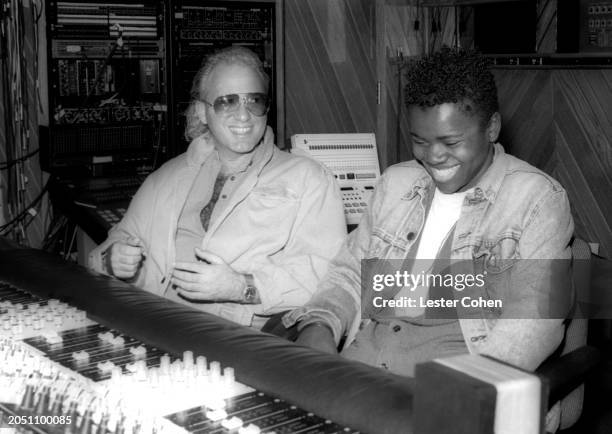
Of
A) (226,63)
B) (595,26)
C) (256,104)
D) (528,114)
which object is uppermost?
(595,26)

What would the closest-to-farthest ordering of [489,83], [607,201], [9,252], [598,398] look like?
[489,83]
[9,252]
[598,398]
[607,201]

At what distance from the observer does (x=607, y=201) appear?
445 centimetres

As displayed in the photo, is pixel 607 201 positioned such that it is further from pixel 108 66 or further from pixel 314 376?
pixel 314 376

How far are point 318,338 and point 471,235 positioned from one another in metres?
0.48

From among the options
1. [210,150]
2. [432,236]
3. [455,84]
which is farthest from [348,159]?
[455,84]

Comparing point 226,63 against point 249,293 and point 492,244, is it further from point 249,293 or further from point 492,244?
point 492,244

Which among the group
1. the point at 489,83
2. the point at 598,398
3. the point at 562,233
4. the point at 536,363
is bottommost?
the point at 598,398

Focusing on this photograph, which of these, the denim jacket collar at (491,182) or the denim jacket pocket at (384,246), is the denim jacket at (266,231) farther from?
the denim jacket collar at (491,182)

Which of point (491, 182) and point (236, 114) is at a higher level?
point (236, 114)

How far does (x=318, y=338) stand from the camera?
7.29 ft

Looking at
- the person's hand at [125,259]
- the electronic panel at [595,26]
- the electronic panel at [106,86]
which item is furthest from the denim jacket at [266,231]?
the electronic panel at [595,26]

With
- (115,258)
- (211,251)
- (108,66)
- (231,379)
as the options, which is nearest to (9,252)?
(115,258)

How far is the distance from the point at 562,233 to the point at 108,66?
3.23 meters

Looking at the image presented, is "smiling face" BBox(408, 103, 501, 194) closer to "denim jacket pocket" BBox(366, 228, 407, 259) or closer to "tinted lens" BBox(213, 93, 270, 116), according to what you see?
"denim jacket pocket" BBox(366, 228, 407, 259)
